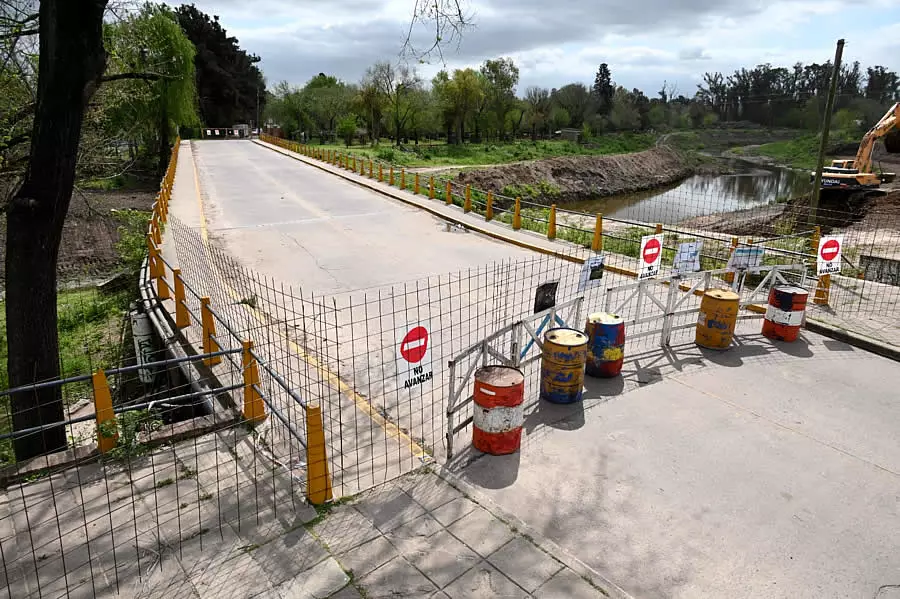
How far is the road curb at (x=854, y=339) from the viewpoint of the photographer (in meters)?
9.18

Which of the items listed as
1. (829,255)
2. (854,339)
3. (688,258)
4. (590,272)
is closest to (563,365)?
(590,272)

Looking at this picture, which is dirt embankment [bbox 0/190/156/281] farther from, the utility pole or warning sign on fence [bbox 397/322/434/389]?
the utility pole

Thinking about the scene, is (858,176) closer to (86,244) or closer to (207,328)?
(207,328)

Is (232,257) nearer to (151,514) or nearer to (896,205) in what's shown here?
(151,514)

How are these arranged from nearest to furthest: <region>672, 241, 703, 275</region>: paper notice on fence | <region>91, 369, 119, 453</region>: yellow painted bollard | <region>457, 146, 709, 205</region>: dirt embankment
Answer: <region>91, 369, 119, 453</region>: yellow painted bollard → <region>672, 241, 703, 275</region>: paper notice on fence → <region>457, 146, 709, 205</region>: dirt embankment

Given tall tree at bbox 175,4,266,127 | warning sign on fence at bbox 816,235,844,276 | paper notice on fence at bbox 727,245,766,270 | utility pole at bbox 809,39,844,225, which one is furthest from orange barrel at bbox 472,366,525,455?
tall tree at bbox 175,4,266,127

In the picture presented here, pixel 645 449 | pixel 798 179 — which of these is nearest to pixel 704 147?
pixel 798 179

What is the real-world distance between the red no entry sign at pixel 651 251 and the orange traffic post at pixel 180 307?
728 centimetres

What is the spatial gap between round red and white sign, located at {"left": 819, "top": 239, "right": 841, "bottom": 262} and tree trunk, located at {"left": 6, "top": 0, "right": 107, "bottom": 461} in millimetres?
11088

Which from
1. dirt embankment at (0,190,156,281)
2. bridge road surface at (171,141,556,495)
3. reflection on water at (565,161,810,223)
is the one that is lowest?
reflection on water at (565,161,810,223)

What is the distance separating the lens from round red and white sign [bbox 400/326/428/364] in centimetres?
592

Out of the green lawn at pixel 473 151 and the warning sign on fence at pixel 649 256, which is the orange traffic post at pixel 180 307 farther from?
the green lawn at pixel 473 151

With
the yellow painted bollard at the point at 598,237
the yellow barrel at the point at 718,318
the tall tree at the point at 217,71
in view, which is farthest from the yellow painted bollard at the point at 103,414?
the tall tree at the point at 217,71

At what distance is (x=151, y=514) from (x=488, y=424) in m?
3.16
